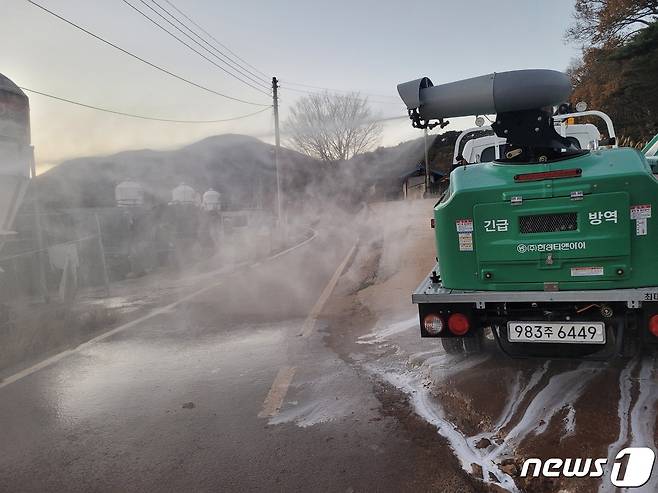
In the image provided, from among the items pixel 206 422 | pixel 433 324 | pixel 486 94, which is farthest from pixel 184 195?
pixel 486 94

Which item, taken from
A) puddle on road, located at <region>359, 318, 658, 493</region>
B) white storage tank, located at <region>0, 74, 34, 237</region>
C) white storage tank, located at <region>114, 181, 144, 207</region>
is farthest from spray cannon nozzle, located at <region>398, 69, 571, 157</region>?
white storage tank, located at <region>114, 181, 144, 207</region>

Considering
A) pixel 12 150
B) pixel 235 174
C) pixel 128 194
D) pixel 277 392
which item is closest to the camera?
pixel 277 392

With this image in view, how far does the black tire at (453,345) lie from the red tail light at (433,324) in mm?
816

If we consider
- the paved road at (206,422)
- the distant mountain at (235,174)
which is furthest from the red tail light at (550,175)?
the distant mountain at (235,174)

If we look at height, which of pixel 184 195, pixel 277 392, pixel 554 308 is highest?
pixel 184 195

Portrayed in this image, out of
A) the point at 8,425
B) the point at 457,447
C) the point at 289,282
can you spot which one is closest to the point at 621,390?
the point at 457,447

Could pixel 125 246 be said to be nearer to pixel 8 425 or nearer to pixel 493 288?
pixel 8 425

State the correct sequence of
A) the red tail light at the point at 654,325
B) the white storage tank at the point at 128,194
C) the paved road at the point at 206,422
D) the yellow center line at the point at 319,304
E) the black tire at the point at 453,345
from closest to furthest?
the paved road at the point at 206,422, the red tail light at the point at 654,325, the black tire at the point at 453,345, the yellow center line at the point at 319,304, the white storage tank at the point at 128,194

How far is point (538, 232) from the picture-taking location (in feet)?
12.1

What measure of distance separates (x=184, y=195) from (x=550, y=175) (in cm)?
1827

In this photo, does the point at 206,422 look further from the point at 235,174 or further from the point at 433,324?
the point at 235,174

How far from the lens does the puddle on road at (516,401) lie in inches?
120

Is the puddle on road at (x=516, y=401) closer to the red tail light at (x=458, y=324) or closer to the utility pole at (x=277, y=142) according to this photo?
the red tail light at (x=458, y=324)

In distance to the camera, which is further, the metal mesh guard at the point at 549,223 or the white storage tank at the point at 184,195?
the white storage tank at the point at 184,195
